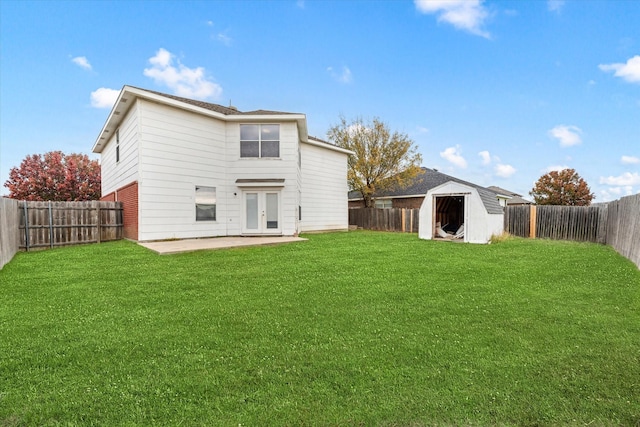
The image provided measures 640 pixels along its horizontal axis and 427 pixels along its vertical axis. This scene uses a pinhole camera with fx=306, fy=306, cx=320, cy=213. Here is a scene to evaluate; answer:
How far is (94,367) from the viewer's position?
2.88 metres

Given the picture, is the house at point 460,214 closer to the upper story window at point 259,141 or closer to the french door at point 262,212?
the french door at point 262,212

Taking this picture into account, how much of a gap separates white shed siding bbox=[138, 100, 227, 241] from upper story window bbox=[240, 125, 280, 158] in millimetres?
983

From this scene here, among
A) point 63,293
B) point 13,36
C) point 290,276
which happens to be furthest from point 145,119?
point 290,276

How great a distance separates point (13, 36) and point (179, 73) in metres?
6.46

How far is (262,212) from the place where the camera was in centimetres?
1416

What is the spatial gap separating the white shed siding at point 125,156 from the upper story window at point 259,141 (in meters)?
4.30

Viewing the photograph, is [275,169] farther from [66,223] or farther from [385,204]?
[385,204]

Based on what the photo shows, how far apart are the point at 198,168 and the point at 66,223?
5.14m

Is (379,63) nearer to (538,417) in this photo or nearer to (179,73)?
(179,73)

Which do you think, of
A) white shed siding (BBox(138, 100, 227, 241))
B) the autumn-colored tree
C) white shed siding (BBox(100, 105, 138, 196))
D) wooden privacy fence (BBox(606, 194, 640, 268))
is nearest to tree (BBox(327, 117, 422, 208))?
white shed siding (BBox(138, 100, 227, 241))

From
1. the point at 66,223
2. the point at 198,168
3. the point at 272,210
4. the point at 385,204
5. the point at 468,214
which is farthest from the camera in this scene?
the point at 385,204

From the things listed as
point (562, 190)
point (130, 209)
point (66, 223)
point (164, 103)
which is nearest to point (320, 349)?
point (164, 103)

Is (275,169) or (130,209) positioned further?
(275,169)

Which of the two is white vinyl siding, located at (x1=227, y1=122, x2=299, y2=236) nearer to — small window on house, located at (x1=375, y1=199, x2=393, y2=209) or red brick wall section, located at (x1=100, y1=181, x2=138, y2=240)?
Answer: red brick wall section, located at (x1=100, y1=181, x2=138, y2=240)
